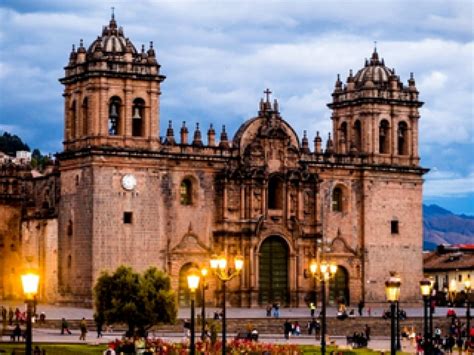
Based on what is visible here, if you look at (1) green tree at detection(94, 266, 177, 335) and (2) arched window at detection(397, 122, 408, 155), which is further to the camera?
(2) arched window at detection(397, 122, 408, 155)

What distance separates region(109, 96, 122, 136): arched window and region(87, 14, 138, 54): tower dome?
2.44 m

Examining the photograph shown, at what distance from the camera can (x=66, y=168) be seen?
70.5 meters

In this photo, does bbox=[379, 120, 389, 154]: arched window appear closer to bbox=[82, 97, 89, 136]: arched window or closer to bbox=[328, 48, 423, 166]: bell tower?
bbox=[328, 48, 423, 166]: bell tower

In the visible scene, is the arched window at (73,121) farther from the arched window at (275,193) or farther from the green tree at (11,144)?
the green tree at (11,144)

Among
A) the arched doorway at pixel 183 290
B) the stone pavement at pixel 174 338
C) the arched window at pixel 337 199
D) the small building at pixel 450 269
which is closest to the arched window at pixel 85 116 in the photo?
the arched doorway at pixel 183 290

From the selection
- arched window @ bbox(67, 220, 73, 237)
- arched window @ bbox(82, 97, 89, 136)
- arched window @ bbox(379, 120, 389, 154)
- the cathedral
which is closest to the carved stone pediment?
the cathedral

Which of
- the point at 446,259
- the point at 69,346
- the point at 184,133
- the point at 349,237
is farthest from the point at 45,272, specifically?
the point at 446,259

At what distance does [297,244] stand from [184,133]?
8.83 metres

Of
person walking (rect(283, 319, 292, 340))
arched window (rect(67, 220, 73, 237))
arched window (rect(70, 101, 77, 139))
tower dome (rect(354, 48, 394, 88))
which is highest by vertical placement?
tower dome (rect(354, 48, 394, 88))

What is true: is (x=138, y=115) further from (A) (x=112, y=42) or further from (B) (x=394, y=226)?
(B) (x=394, y=226)

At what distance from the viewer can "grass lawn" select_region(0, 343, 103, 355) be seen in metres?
46.8

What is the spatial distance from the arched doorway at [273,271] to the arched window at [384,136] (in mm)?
9272

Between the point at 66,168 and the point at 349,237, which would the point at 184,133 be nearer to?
the point at 66,168

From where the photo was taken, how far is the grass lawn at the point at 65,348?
1844 inches
